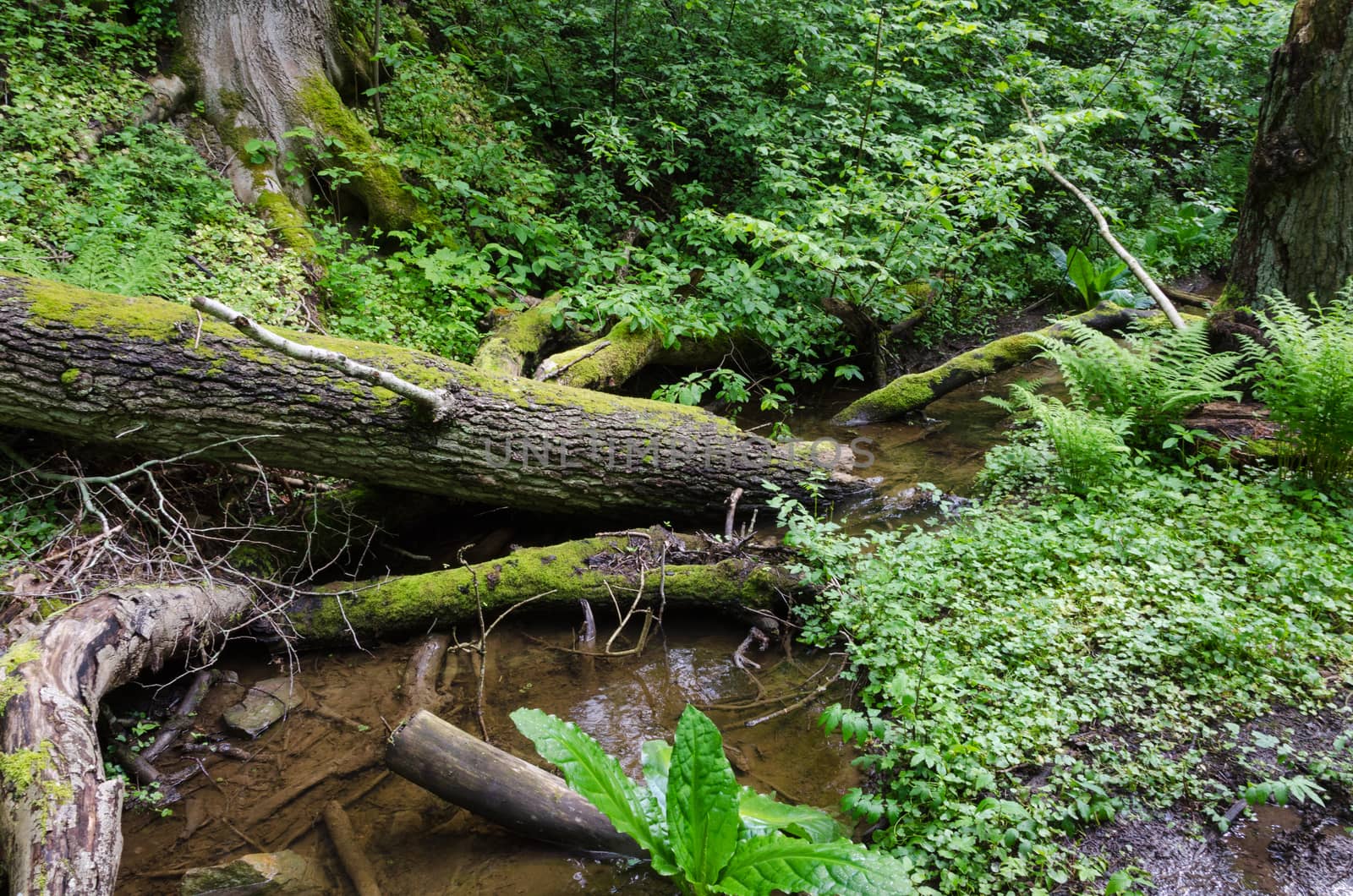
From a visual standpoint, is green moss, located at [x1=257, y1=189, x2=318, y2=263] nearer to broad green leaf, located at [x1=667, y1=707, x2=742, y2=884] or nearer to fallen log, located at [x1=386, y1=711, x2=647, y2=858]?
fallen log, located at [x1=386, y1=711, x2=647, y2=858]

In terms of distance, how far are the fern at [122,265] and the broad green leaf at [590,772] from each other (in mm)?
3903

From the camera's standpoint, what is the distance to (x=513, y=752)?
334 centimetres

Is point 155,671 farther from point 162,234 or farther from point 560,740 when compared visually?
point 162,234

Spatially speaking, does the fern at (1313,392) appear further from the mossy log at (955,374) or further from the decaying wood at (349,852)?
the decaying wood at (349,852)

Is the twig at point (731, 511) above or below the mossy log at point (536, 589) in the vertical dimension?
above

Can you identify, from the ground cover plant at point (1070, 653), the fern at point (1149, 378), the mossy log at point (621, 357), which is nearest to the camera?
the ground cover plant at point (1070, 653)

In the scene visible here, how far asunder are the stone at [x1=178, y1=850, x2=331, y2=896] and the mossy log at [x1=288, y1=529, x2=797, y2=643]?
1308 millimetres

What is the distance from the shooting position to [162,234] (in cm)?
480

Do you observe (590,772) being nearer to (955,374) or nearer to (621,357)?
(621,357)

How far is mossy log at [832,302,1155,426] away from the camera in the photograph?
6.73 metres

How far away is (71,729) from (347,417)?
1.85 meters

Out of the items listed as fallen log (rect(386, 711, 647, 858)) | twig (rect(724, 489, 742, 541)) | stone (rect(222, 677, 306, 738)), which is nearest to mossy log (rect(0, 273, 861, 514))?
twig (rect(724, 489, 742, 541))

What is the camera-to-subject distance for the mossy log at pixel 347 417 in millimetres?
3641

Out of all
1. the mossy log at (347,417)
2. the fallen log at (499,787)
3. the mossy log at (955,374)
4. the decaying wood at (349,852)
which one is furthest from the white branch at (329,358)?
the mossy log at (955,374)
